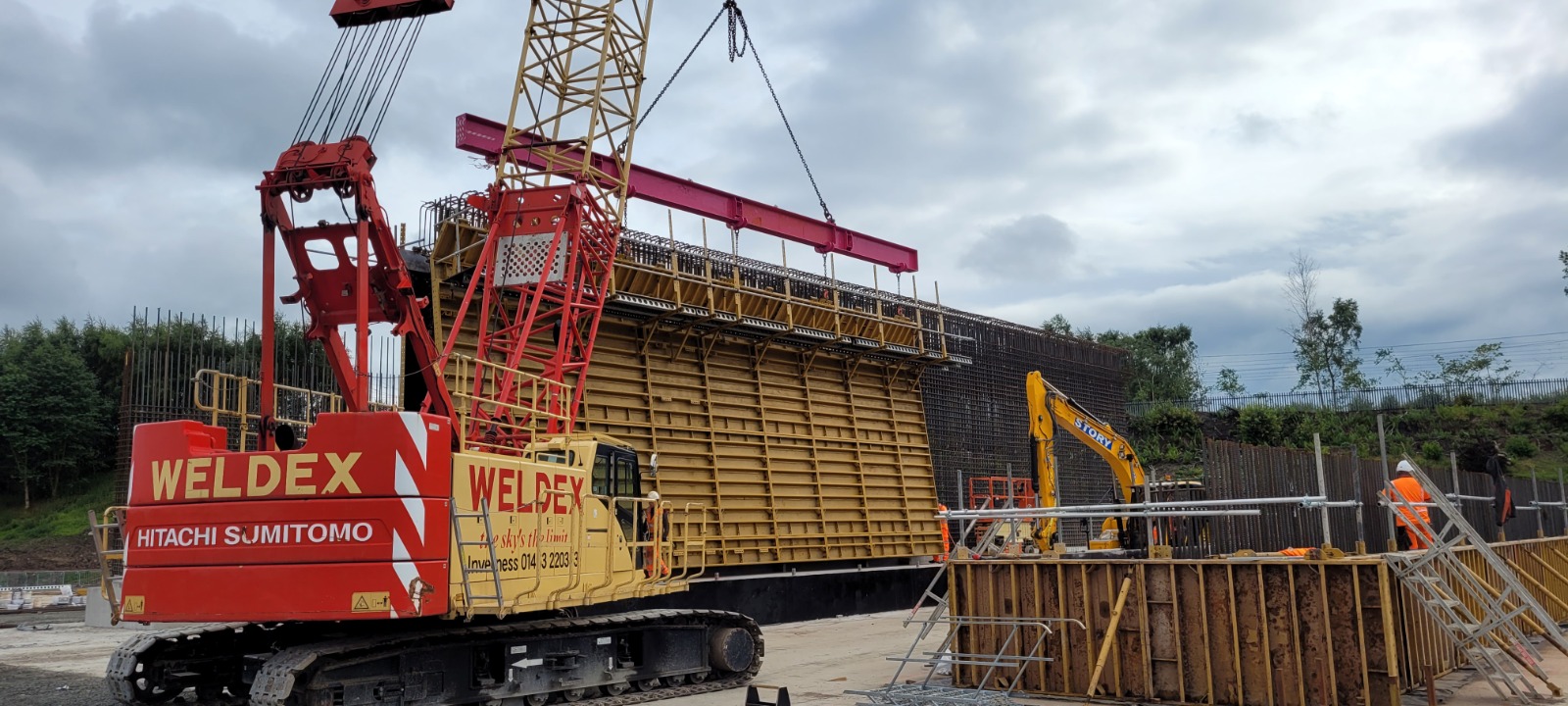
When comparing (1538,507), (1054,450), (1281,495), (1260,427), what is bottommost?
(1538,507)

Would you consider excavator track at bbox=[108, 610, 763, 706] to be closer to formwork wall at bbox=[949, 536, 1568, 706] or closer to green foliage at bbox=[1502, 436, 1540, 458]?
formwork wall at bbox=[949, 536, 1568, 706]

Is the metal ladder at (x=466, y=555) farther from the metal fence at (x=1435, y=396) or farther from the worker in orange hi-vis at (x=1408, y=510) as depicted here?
the metal fence at (x=1435, y=396)

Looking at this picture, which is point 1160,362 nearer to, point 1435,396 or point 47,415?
point 1435,396

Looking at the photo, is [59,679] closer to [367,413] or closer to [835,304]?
[367,413]

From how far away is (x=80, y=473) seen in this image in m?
46.6

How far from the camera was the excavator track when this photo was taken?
30.7ft

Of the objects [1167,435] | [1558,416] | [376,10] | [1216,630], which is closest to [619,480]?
[376,10]

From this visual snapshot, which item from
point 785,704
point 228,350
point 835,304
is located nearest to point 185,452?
point 785,704

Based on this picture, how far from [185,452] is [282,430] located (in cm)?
86

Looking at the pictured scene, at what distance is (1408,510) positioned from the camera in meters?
11.6

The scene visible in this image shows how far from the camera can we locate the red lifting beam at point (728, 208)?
19281 mm

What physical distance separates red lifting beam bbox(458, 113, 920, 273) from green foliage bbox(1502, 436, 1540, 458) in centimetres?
2777

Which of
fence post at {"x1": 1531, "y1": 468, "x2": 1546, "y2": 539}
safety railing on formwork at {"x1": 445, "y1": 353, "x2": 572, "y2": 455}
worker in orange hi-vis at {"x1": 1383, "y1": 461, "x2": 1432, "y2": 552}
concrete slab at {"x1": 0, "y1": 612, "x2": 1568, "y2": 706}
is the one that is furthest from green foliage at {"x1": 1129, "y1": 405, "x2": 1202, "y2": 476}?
safety railing on formwork at {"x1": 445, "y1": 353, "x2": 572, "y2": 455}

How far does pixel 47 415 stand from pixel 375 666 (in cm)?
4187
